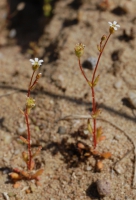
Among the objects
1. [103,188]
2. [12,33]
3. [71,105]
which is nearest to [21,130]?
[71,105]

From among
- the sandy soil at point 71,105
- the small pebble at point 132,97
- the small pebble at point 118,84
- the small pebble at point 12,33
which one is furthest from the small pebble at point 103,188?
the small pebble at point 12,33

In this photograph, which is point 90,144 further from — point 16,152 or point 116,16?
point 116,16

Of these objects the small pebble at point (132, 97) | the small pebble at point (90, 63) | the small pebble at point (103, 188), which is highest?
the small pebble at point (90, 63)

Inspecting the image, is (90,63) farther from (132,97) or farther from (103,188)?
(103,188)

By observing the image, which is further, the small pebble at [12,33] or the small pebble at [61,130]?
the small pebble at [12,33]

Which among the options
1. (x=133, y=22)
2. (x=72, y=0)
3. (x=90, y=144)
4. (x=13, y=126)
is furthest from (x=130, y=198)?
(x=72, y=0)

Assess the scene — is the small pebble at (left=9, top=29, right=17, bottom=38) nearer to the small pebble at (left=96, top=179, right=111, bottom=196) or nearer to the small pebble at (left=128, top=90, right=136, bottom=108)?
the small pebble at (left=128, top=90, right=136, bottom=108)

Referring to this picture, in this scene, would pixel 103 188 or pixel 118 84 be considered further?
pixel 118 84

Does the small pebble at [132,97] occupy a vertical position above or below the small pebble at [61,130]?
above

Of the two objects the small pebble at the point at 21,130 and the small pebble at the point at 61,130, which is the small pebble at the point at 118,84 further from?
the small pebble at the point at 21,130
